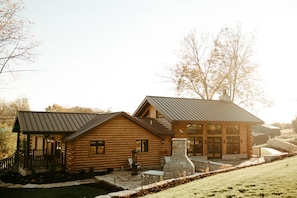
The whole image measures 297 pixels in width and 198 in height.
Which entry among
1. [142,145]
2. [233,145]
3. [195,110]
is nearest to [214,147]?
[233,145]

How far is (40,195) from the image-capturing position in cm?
1291

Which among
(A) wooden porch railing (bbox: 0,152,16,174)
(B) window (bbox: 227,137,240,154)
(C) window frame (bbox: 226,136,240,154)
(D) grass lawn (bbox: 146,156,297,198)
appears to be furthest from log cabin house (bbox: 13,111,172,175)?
(D) grass lawn (bbox: 146,156,297,198)

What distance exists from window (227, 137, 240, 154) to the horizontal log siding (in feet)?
21.0

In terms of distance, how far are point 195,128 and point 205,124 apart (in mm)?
1045

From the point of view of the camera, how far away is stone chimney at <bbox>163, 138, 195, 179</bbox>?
48.0 feet

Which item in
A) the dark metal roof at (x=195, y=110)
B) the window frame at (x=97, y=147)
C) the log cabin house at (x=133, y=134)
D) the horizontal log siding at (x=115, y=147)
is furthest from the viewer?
the dark metal roof at (x=195, y=110)

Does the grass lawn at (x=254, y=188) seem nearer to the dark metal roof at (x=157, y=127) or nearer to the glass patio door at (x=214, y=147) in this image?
the dark metal roof at (x=157, y=127)

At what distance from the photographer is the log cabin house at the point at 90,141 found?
57.8 ft

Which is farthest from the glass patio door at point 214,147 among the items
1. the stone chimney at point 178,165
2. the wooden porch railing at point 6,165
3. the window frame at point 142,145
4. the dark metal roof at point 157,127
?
the wooden porch railing at point 6,165

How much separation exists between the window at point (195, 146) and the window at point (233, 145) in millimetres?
3089

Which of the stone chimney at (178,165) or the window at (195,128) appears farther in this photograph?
the window at (195,128)

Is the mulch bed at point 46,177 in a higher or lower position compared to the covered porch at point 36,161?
lower

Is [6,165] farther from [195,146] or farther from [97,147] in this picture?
[195,146]

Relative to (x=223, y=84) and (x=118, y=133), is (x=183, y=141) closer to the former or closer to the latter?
(x=118, y=133)
